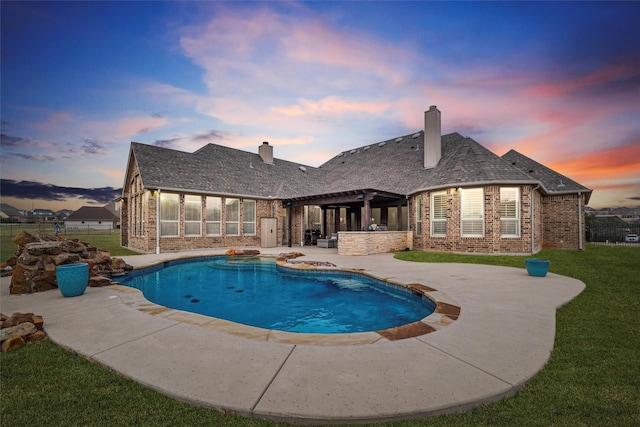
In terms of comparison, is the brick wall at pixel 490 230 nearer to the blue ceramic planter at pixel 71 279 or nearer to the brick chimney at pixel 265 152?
the blue ceramic planter at pixel 71 279

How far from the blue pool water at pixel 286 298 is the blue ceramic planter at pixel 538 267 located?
4.20 m

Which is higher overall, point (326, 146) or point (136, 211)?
point (326, 146)

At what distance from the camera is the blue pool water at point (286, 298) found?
5.65m

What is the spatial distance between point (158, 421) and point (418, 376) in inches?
84.6

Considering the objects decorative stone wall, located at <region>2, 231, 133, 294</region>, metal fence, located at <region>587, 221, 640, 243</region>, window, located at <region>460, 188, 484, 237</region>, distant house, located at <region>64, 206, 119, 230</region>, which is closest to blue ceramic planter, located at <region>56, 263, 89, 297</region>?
decorative stone wall, located at <region>2, 231, 133, 294</region>

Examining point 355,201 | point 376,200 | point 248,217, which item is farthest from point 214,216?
point 376,200

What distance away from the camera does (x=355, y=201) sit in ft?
51.5

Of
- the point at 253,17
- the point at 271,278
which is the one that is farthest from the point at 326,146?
the point at 271,278

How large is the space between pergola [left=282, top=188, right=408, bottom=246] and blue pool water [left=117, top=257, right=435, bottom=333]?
609cm

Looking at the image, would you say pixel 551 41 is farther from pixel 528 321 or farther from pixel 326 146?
pixel 326 146

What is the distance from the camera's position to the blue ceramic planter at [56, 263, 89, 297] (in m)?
5.67

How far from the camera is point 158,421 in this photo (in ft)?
6.42

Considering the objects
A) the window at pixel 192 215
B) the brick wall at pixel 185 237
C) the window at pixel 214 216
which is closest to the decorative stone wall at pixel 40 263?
the brick wall at pixel 185 237

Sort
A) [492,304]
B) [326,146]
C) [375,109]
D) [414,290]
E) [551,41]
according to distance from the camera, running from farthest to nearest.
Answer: [326,146] → [375,109] → [551,41] → [414,290] → [492,304]
